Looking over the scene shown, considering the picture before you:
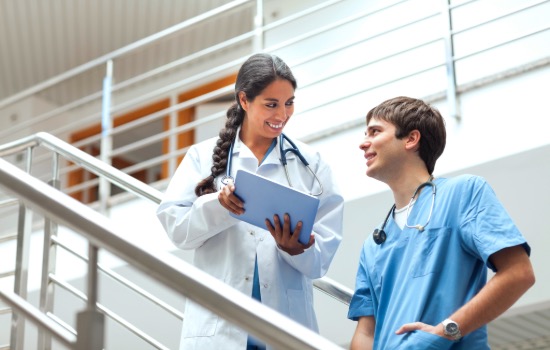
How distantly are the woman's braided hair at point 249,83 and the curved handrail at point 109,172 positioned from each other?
12.7 inches

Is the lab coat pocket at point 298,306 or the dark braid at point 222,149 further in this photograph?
the dark braid at point 222,149

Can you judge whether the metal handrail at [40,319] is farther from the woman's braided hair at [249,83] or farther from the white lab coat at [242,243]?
the woman's braided hair at [249,83]

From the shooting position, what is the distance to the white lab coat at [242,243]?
223 cm

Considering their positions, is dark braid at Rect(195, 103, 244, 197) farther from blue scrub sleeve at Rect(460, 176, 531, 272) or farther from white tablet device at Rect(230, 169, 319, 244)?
blue scrub sleeve at Rect(460, 176, 531, 272)

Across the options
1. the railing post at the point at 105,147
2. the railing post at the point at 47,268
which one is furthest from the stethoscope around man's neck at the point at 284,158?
the railing post at the point at 105,147

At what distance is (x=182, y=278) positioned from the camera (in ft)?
4.51

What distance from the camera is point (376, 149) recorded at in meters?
2.17

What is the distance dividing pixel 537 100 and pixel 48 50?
176 inches

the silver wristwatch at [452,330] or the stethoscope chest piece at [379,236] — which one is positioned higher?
the stethoscope chest piece at [379,236]

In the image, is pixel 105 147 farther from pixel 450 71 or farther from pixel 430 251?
pixel 430 251

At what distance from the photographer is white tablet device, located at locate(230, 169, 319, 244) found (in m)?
2.11

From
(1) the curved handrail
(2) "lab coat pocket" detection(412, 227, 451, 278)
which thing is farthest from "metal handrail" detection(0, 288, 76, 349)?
(1) the curved handrail

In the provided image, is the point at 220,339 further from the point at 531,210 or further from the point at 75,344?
the point at 531,210

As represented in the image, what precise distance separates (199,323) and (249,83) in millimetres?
585
